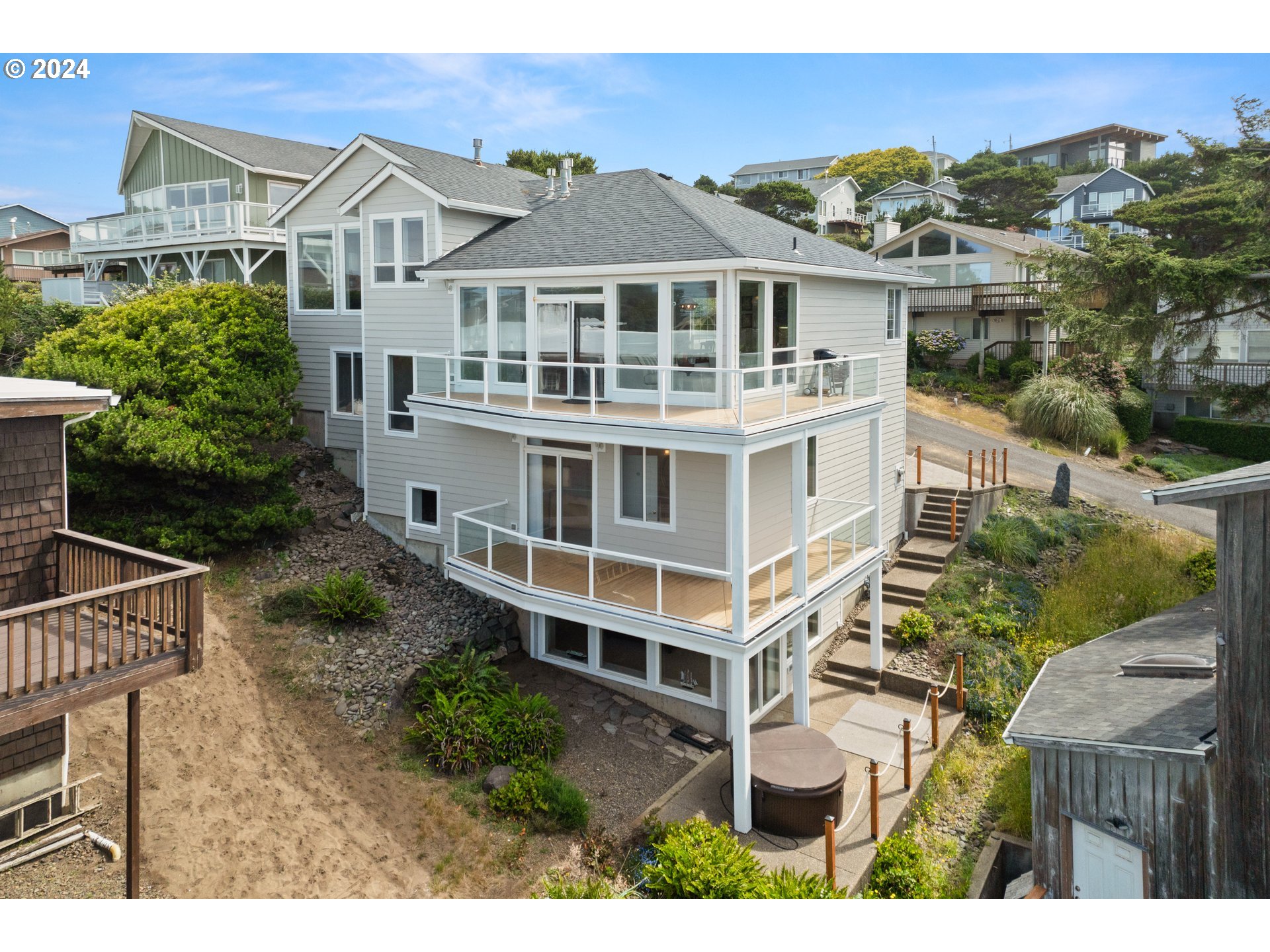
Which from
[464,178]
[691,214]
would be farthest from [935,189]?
[691,214]

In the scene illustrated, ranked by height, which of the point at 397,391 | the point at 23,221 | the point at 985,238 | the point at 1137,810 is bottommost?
the point at 1137,810

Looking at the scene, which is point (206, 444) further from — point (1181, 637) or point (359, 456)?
point (1181, 637)

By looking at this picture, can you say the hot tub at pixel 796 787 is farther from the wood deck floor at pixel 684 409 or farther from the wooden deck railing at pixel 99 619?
the wooden deck railing at pixel 99 619

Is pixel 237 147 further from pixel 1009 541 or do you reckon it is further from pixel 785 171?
pixel 785 171

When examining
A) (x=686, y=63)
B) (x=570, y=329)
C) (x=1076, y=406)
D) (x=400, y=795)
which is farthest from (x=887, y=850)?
(x=1076, y=406)

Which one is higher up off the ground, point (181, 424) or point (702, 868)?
point (181, 424)
